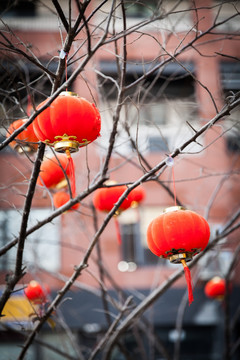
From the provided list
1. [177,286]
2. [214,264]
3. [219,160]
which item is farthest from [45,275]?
[219,160]

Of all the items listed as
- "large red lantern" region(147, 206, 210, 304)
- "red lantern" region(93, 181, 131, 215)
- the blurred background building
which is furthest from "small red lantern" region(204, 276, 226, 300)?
"large red lantern" region(147, 206, 210, 304)

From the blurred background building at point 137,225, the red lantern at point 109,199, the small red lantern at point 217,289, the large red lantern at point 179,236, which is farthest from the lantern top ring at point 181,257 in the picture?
the blurred background building at point 137,225

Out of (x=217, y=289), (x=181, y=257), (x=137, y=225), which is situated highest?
(x=137, y=225)

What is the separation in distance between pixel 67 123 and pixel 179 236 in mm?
984

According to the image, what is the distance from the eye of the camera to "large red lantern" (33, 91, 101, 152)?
7.76 feet

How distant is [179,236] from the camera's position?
8.38 feet

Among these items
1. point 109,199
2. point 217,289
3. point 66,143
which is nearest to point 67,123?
point 66,143

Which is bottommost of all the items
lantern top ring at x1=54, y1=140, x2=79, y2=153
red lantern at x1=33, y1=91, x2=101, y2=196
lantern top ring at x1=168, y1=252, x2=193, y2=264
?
lantern top ring at x1=168, y1=252, x2=193, y2=264

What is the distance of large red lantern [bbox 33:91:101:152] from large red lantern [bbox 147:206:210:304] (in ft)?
2.44

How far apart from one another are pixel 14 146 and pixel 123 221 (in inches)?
275

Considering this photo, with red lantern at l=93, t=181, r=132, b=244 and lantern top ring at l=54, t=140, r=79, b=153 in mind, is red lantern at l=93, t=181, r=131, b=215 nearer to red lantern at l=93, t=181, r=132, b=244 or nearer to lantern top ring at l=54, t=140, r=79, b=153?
red lantern at l=93, t=181, r=132, b=244

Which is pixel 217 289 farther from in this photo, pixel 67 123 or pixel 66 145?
pixel 67 123

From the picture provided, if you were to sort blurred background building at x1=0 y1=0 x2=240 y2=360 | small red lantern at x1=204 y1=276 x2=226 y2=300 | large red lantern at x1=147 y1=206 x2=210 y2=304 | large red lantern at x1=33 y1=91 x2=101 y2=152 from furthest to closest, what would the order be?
blurred background building at x1=0 y1=0 x2=240 y2=360 → small red lantern at x1=204 y1=276 x2=226 y2=300 → large red lantern at x1=147 y1=206 x2=210 y2=304 → large red lantern at x1=33 y1=91 x2=101 y2=152

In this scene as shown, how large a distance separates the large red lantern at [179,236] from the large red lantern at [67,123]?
0.74m
